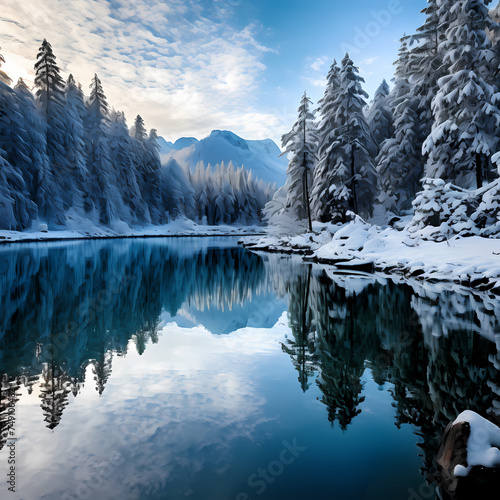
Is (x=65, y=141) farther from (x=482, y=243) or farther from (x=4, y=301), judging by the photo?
(x=482, y=243)

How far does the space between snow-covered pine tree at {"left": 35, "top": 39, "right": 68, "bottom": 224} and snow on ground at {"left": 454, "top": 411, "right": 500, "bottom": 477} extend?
5563cm

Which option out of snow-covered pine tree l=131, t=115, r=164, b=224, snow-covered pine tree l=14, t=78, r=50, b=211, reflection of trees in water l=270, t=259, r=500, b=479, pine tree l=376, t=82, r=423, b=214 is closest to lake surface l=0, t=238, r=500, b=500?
reflection of trees in water l=270, t=259, r=500, b=479

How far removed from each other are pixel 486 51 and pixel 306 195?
1758 centimetres

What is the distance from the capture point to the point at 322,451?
13.6 ft

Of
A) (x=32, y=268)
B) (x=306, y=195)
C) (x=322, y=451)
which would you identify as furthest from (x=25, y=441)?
(x=306, y=195)

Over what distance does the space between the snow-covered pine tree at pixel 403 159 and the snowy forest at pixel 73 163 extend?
38760mm

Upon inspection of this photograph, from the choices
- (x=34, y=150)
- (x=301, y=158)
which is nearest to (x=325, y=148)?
(x=301, y=158)

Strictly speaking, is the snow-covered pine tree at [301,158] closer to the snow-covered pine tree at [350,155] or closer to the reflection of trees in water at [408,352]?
the snow-covered pine tree at [350,155]

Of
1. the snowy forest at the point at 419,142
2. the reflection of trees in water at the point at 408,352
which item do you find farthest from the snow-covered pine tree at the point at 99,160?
the reflection of trees in water at the point at 408,352

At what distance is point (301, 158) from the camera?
36.9 metres

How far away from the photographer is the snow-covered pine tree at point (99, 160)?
2463 inches

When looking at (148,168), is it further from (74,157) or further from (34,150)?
(34,150)

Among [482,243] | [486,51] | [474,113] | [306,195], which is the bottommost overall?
[482,243]

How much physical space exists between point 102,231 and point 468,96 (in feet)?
174
